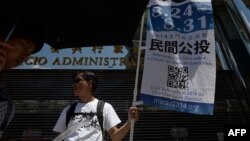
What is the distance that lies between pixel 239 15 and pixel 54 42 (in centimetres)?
779

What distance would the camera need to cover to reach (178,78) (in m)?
4.00

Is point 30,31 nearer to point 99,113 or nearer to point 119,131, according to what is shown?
point 99,113

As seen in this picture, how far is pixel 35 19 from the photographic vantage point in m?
1.65

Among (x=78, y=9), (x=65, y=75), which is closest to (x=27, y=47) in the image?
(x=78, y=9)

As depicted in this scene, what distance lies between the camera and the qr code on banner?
4.01 m

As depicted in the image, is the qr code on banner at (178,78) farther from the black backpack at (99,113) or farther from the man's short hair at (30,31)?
the man's short hair at (30,31)

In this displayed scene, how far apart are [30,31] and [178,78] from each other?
8.51 feet

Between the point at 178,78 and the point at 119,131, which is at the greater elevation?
the point at 178,78

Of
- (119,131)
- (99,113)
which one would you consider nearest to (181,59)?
(119,131)

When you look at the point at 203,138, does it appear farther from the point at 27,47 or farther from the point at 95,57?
the point at 27,47

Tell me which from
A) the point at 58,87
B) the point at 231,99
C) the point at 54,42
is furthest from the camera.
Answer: the point at 58,87

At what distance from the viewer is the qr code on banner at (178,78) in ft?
13.1

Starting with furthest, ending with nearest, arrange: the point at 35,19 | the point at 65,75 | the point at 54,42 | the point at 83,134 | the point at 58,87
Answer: the point at 65,75
the point at 58,87
the point at 83,134
the point at 54,42
the point at 35,19

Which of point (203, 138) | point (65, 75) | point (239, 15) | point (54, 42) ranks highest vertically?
point (239, 15)
